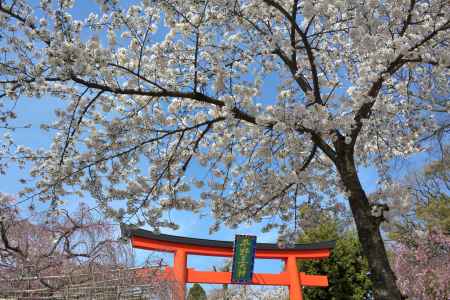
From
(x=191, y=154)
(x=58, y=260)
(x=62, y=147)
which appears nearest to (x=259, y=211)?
(x=191, y=154)

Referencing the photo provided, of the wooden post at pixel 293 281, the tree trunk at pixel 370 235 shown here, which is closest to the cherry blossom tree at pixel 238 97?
the tree trunk at pixel 370 235

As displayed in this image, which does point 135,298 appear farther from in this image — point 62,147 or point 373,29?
point 373,29

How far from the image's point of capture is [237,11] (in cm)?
480

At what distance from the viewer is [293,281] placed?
1431 cm

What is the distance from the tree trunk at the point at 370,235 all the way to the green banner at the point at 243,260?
9.35 m

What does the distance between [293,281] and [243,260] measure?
2025 mm

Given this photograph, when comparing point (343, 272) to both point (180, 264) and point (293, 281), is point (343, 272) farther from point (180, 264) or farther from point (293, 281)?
point (180, 264)

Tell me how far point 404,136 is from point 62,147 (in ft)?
14.5

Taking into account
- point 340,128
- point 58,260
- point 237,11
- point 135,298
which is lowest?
point 135,298

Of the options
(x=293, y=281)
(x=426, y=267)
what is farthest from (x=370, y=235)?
(x=293, y=281)

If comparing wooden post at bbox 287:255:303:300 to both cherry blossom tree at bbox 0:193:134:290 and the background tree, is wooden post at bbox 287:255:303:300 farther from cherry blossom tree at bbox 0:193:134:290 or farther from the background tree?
cherry blossom tree at bbox 0:193:134:290

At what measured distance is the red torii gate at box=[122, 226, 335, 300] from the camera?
41.2ft

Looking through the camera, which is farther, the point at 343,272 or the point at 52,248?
the point at 343,272

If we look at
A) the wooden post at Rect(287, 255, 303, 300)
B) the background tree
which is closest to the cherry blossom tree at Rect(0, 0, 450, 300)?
the background tree
